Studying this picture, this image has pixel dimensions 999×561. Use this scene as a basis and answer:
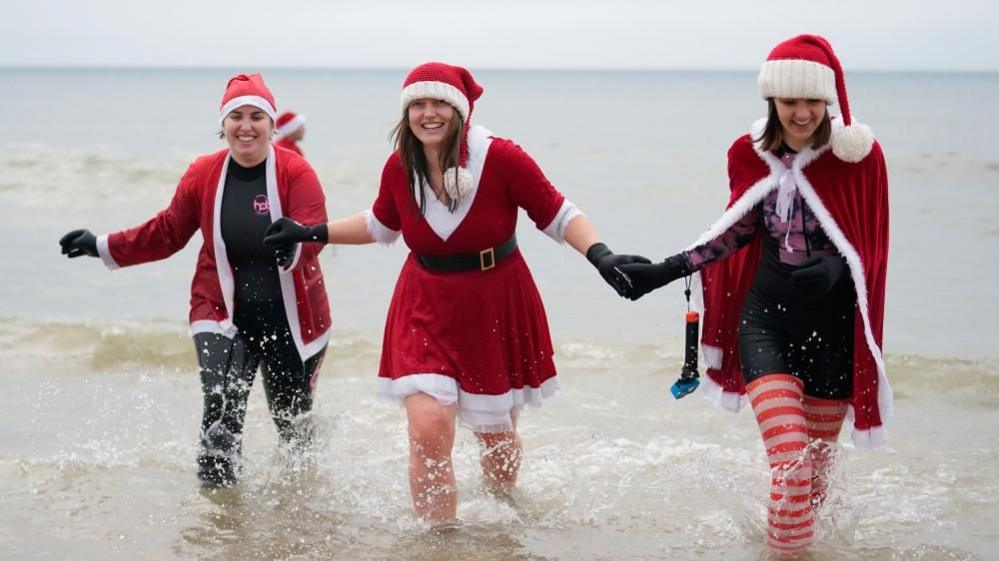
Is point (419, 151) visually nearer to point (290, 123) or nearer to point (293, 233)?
point (293, 233)

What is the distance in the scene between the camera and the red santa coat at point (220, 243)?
567 cm

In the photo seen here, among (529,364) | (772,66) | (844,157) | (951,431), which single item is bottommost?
(951,431)

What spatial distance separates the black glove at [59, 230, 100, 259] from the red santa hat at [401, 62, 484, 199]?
1867 mm

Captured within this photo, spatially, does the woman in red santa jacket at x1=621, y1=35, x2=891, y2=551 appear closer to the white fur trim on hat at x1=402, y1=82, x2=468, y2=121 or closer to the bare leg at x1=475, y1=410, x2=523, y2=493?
the white fur trim on hat at x1=402, y1=82, x2=468, y2=121

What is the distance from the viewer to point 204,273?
5.79 metres

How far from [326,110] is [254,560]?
2217 inches

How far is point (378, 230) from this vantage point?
529cm

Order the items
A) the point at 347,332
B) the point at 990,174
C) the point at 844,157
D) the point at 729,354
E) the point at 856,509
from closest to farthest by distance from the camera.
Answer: the point at 844,157 < the point at 729,354 < the point at 856,509 < the point at 347,332 < the point at 990,174

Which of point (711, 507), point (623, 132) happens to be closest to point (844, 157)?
point (711, 507)

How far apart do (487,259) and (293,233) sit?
89 cm

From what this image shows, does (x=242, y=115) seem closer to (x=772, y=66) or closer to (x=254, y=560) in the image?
(x=254, y=560)

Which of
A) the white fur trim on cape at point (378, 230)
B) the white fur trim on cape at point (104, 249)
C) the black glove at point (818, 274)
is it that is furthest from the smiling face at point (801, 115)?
the white fur trim on cape at point (104, 249)

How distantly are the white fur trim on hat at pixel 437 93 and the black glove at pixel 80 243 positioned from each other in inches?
74.6

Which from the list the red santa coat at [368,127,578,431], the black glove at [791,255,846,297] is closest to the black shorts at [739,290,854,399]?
the black glove at [791,255,846,297]
